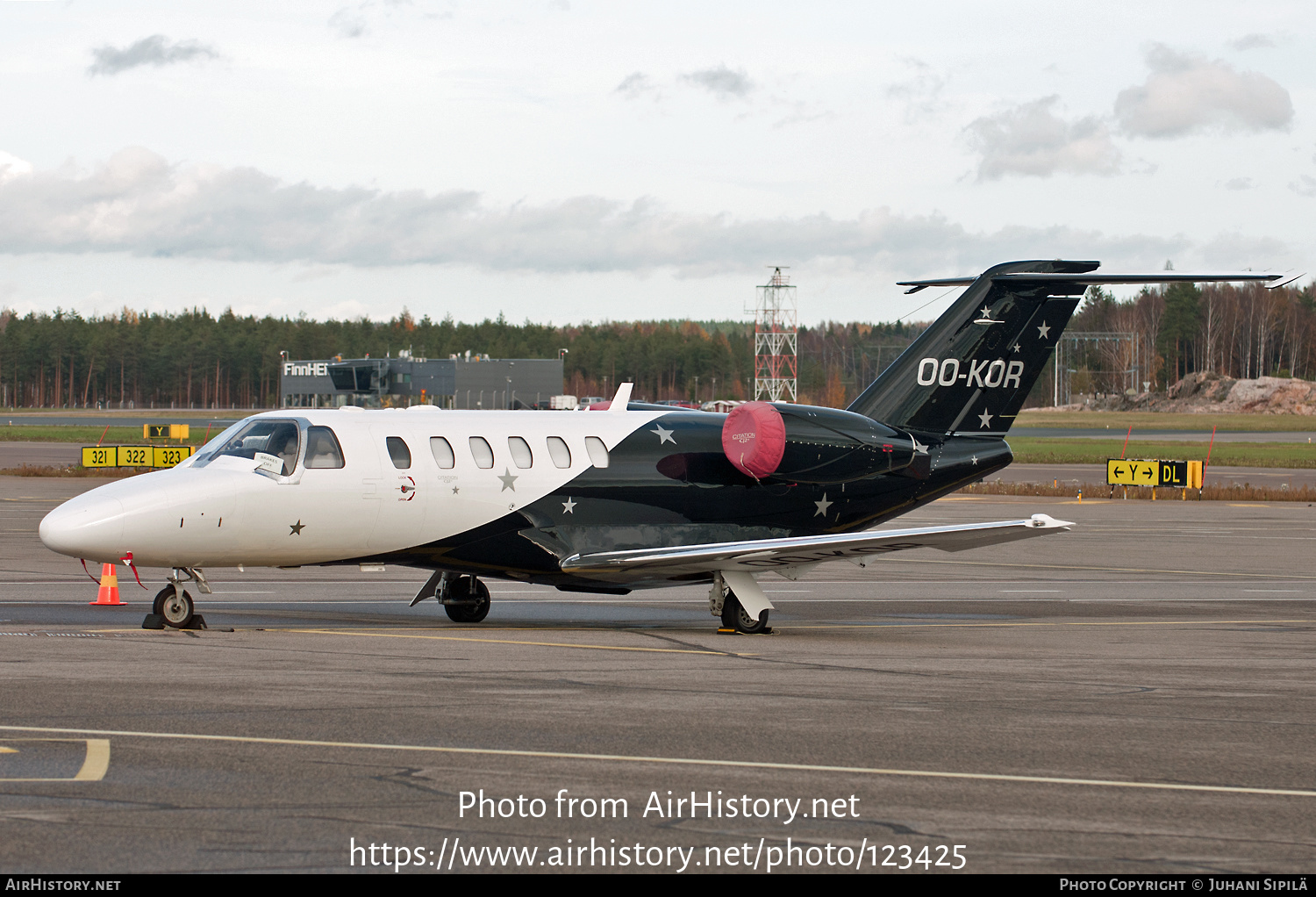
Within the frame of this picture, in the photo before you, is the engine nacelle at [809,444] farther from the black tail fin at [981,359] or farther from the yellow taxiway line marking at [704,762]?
the yellow taxiway line marking at [704,762]

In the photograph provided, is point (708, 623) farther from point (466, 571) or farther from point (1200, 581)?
point (1200, 581)

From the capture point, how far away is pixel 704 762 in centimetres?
980

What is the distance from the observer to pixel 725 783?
9125mm

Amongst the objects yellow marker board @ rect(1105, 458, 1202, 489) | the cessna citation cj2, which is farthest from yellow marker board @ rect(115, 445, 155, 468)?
yellow marker board @ rect(1105, 458, 1202, 489)

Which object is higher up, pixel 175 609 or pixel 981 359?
pixel 981 359

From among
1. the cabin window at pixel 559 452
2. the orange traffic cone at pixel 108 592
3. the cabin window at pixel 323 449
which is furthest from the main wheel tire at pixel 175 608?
the cabin window at pixel 559 452

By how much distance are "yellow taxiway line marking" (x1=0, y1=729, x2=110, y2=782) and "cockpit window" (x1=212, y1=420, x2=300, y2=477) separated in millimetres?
7013

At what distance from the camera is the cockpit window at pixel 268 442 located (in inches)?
673

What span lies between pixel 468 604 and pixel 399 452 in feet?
8.65

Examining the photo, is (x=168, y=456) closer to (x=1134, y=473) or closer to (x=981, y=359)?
(x=1134, y=473)

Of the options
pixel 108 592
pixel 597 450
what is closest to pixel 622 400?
pixel 597 450

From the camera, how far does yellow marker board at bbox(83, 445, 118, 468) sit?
5338cm
